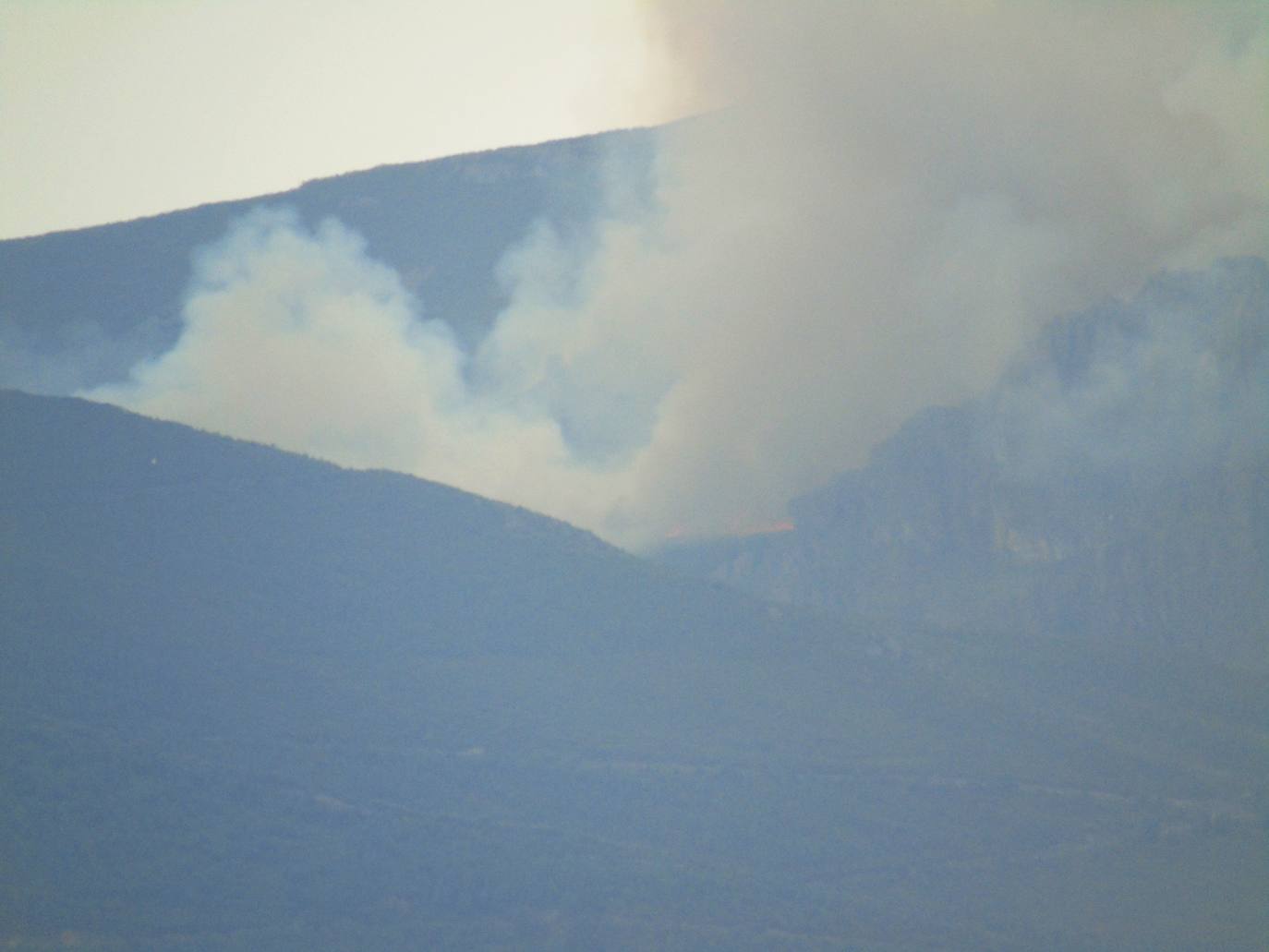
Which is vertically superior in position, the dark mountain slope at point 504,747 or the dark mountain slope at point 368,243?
the dark mountain slope at point 368,243

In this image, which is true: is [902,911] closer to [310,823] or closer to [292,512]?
[310,823]

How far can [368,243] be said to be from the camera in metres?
192

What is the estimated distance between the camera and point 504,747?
93.1 meters

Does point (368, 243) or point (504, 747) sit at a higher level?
point (368, 243)

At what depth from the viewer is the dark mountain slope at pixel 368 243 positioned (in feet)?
557

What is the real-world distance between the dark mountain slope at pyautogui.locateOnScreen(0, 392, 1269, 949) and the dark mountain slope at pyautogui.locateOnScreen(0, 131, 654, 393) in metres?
59.7

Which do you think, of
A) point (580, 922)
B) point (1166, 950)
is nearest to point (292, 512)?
point (580, 922)

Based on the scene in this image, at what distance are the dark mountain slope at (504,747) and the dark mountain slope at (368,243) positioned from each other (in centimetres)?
5974

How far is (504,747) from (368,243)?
107 m

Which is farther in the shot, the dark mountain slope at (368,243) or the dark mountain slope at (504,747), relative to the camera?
the dark mountain slope at (368,243)

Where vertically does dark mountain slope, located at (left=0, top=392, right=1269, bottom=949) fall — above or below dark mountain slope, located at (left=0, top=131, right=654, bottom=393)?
below

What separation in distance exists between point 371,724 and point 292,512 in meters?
23.6

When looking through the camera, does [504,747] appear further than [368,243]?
No

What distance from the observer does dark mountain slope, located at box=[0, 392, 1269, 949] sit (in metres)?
75.4
